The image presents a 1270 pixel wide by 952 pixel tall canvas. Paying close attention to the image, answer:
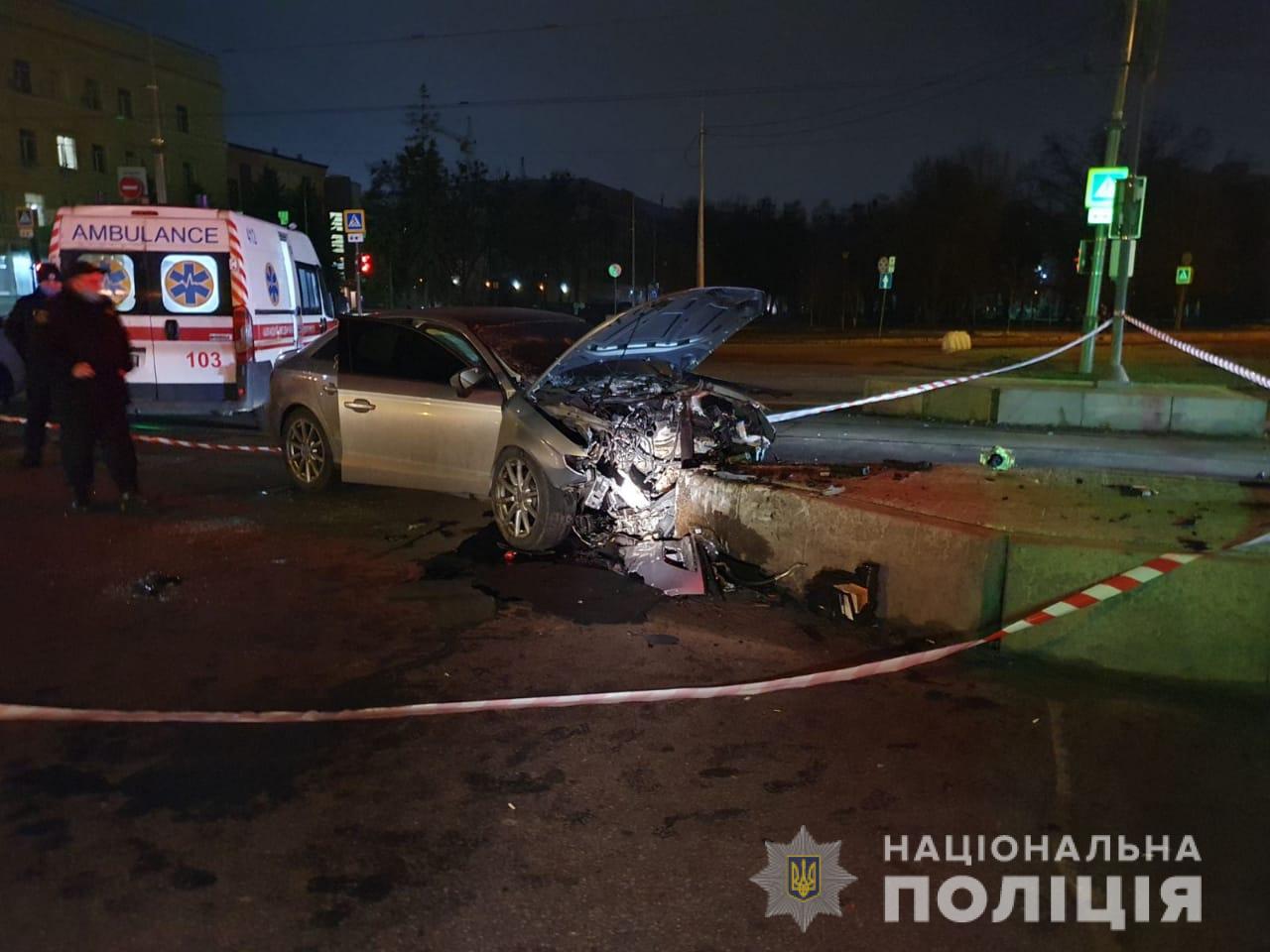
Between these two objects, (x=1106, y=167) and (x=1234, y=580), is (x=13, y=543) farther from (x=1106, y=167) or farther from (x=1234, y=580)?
(x=1106, y=167)

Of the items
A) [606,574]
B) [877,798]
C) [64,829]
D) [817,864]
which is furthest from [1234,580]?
[64,829]

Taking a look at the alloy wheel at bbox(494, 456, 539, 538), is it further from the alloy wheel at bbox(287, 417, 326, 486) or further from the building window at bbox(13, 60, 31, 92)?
the building window at bbox(13, 60, 31, 92)

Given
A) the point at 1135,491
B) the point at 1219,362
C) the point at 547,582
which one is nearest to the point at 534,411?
the point at 547,582

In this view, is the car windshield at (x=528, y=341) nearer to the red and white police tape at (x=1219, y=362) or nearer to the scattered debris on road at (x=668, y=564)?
the scattered debris on road at (x=668, y=564)

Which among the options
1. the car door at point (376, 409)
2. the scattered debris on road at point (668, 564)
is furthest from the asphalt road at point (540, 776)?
the car door at point (376, 409)

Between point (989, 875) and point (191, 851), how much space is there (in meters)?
2.65

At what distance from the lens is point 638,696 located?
4586mm

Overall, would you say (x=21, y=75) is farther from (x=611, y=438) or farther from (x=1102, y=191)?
(x=611, y=438)

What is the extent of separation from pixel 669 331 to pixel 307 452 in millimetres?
3538

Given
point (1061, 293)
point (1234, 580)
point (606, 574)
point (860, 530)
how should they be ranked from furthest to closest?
point (1061, 293) < point (606, 574) < point (860, 530) < point (1234, 580)

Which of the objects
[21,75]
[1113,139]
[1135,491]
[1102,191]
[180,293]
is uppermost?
[21,75]

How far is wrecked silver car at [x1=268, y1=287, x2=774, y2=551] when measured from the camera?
6680mm

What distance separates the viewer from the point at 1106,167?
46.9 feet

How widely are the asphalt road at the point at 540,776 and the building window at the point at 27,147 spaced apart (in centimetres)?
4602
